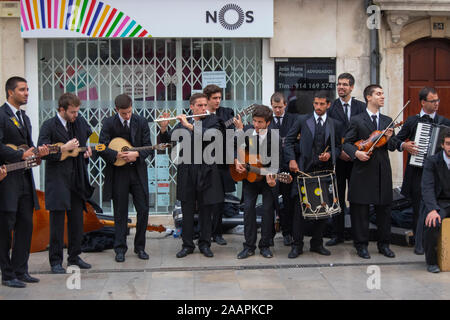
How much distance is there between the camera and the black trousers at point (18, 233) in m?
6.80

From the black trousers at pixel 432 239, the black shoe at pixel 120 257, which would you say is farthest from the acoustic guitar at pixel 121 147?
the black trousers at pixel 432 239

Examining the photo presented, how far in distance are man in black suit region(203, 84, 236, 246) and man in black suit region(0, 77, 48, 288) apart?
7.70 ft

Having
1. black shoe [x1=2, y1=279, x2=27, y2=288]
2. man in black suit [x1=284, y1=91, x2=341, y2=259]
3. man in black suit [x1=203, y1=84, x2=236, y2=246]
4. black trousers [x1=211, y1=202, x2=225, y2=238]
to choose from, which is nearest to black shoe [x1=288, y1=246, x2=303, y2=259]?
man in black suit [x1=284, y1=91, x2=341, y2=259]

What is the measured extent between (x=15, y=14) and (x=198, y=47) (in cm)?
270

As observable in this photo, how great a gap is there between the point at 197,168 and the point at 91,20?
327 cm

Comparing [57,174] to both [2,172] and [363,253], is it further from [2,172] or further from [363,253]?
[363,253]

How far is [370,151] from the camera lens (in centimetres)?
788

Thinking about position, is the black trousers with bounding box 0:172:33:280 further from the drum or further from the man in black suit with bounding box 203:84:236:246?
the drum

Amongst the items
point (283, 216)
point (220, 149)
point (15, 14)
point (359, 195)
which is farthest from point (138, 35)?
point (359, 195)

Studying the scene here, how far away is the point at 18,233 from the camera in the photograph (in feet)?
22.8

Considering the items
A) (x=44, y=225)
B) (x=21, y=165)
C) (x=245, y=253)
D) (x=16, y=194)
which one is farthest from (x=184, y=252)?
(x=21, y=165)

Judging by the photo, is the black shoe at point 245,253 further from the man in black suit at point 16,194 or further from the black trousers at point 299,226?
the man in black suit at point 16,194

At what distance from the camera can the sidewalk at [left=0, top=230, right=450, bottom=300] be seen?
21.5 ft

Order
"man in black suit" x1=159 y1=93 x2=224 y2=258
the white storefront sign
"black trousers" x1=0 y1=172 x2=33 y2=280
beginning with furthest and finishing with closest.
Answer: the white storefront sign → "man in black suit" x1=159 y1=93 x2=224 y2=258 → "black trousers" x1=0 y1=172 x2=33 y2=280
